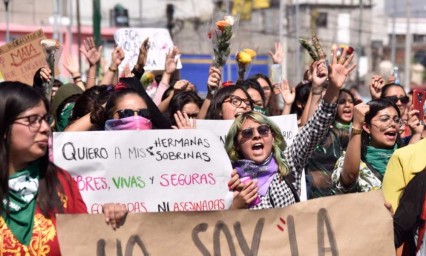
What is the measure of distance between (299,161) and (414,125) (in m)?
1.91

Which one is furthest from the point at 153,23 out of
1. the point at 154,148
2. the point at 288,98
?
the point at 154,148

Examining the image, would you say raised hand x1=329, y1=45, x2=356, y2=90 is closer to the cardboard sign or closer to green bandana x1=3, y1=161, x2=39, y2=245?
green bandana x1=3, y1=161, x2=39, y2=245

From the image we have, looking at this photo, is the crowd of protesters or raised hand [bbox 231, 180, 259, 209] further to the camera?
raised hand [bbox 231, 180, 259, 209]

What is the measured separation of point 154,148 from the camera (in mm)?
A: 4945

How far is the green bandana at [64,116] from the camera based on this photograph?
6.70 metres

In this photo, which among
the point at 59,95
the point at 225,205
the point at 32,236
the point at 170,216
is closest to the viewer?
the point at 32,236

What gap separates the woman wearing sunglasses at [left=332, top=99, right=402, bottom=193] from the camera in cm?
534

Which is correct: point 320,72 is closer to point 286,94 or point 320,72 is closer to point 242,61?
point 286,94

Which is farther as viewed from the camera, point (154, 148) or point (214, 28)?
point (214, 28)

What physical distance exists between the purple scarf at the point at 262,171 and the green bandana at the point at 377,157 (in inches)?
45.1

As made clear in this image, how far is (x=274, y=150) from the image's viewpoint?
4.98m

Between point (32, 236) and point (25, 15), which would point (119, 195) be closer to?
point (32, 236)

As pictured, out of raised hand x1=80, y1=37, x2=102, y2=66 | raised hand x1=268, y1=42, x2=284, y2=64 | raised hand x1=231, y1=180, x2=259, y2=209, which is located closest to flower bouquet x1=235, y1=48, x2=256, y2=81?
raised hand x1=268, y1=42, x2=284, y2=64

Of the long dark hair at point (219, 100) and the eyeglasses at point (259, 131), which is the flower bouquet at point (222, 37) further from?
the eyeglasses at point (259, 131)
